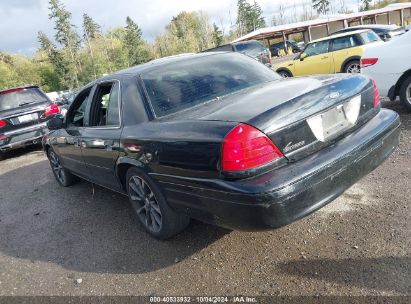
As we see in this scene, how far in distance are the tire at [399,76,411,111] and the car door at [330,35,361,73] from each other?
4.95 m

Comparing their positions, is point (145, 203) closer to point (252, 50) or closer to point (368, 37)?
point (368, 37)

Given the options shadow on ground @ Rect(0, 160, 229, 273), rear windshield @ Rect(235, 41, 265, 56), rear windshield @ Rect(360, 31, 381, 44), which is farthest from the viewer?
rear windshield @ Rect(235, 41, 265, 56)

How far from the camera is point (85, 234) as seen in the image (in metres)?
4.23

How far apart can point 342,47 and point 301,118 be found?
9.45 meters

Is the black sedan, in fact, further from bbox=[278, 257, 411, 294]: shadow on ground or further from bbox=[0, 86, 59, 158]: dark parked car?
bbox=[0, 86, 59, 158]: dark parked car

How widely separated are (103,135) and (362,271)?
2.72 m

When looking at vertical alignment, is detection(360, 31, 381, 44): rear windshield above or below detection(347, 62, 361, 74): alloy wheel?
above

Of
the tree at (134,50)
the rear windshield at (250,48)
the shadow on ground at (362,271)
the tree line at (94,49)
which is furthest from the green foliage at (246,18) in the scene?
the shadow on ground at (362,271)

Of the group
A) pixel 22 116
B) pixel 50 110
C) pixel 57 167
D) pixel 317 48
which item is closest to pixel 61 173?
pixel 57 167

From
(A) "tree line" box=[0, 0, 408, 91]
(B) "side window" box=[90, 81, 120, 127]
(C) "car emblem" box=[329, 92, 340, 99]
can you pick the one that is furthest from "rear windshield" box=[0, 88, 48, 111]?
(A) "tree line" box=[0, 0, 408, 91]

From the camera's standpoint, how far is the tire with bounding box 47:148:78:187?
594 cm

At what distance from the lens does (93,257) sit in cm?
368

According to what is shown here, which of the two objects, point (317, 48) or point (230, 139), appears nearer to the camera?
point (230, 139)

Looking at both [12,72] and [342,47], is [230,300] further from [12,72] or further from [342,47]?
[12,72]
